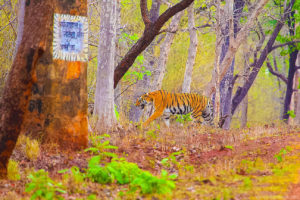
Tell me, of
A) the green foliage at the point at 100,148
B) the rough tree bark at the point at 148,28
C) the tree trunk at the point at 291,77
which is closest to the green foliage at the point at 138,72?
the rough tree bark at the point at 148,28

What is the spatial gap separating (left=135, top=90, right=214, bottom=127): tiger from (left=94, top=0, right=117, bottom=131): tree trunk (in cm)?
302

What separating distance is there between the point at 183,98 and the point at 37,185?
9.82 meters

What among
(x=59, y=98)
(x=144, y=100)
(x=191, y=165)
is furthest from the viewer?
(x=144, y=100)

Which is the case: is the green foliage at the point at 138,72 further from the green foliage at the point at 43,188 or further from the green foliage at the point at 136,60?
the green foliage at the point at 43,188

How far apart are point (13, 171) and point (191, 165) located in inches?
108

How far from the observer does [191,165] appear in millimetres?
6395

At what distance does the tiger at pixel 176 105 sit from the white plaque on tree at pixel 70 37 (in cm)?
580

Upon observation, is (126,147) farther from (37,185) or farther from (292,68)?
(292,68)

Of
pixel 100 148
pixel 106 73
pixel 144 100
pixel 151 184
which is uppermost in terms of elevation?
pixel 106 73

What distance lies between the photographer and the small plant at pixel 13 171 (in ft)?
17.1

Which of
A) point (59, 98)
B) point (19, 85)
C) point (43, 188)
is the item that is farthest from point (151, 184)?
point (59, 98)

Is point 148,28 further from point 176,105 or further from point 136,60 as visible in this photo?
point 136,60

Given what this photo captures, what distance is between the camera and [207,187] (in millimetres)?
4871

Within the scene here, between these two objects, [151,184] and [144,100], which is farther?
[144,100]
